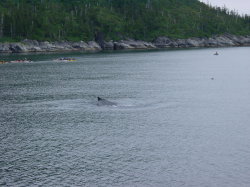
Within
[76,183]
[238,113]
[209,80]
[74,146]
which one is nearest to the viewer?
[76,183]

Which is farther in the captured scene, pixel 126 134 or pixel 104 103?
pixel 104 103

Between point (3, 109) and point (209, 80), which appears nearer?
point (3, 109)

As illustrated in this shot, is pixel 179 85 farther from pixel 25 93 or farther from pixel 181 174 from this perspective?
pixel 181 174

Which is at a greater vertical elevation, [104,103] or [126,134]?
[104,103]

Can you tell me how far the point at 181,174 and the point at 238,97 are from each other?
6408 cm

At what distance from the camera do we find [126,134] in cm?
7394

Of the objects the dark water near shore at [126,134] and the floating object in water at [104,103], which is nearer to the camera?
the dark water near shore at [126,134]

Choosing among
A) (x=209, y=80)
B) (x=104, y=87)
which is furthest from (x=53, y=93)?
(x=209, y=80)

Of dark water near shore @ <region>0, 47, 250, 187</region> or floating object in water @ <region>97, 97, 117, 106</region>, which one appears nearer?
dark water near shore @ <region>0, 47, 250, 187</region>

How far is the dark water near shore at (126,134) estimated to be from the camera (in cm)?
5378

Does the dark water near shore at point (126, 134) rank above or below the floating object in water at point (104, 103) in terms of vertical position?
below

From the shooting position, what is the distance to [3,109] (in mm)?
96188

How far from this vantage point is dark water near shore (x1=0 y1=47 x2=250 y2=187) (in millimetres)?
53781

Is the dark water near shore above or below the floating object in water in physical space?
below
